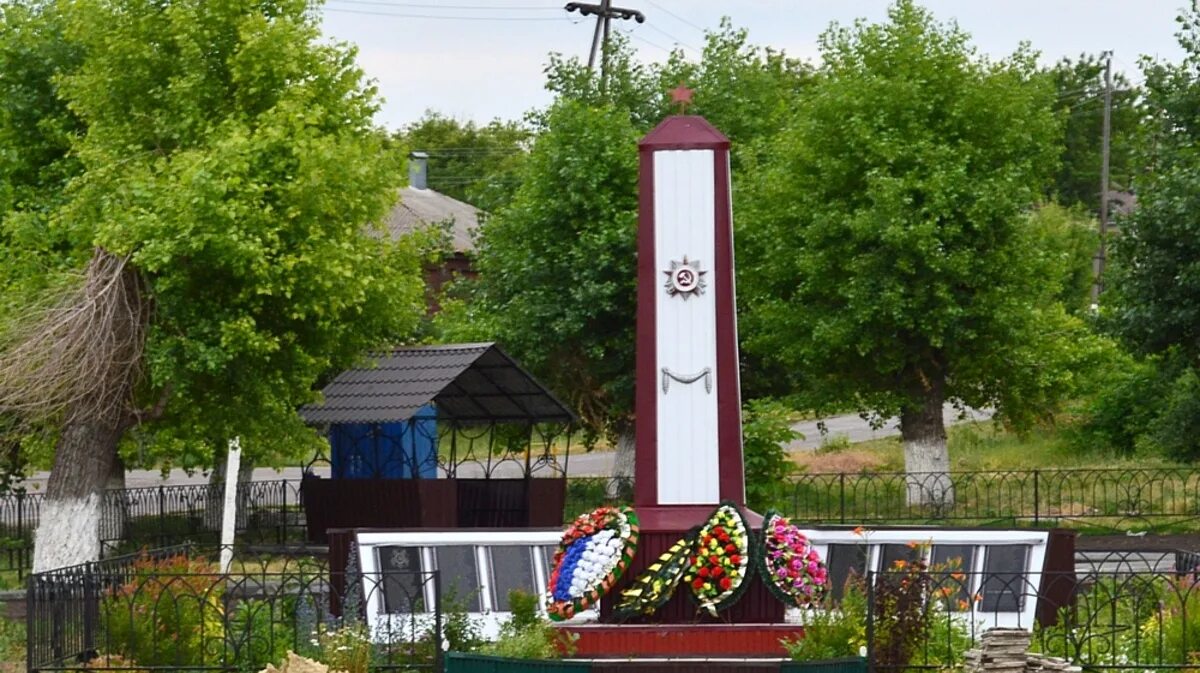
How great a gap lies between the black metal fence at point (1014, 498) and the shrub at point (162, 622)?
15.6 metres

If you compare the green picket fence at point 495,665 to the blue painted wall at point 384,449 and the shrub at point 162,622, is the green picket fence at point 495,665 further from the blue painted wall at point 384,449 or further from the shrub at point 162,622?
the blue painted wall at point 384,449

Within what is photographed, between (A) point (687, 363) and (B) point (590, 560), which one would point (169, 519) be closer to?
(B) point (590, 560)

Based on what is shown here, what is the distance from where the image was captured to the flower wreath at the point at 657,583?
15984mm

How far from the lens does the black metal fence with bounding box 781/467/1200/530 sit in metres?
29.2

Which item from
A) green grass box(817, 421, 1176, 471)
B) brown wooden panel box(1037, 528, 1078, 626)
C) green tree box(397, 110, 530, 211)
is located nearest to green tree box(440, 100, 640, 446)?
green grass box(817, 421, 1176, 471)

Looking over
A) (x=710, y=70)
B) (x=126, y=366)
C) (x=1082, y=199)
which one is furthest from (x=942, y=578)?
(x=1082, y=199)

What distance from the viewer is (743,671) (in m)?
14.6

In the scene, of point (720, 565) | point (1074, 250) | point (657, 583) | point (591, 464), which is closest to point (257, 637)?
point (657, 583)

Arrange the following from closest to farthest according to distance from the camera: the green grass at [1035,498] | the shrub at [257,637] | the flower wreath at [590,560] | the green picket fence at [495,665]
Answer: the green picket fence at [495,665]
the shrub at [257,637]
the flower wreath at [590,560]
the green grass at [1035,498]

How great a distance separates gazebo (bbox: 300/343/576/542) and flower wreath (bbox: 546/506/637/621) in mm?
8400

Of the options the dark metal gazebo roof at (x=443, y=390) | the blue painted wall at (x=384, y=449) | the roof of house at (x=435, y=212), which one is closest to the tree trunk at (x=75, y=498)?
the dark metal gazebo roof at (x=443, y=390)

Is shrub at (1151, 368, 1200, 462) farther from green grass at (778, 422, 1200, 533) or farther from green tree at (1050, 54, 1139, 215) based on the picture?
green tree at (1050, 54, 1139, 215)

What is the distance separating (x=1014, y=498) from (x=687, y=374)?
16352 mm

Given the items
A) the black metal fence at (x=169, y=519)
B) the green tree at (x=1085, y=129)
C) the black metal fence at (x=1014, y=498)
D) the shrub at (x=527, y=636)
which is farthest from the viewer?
the green tree at (x=1085, y=129)
